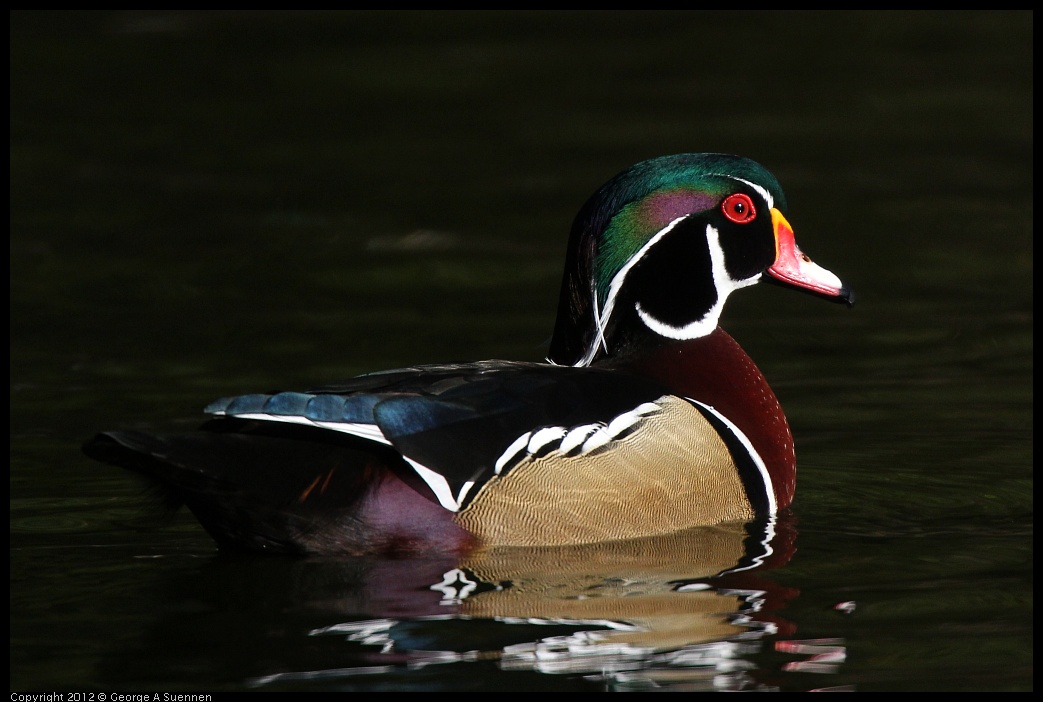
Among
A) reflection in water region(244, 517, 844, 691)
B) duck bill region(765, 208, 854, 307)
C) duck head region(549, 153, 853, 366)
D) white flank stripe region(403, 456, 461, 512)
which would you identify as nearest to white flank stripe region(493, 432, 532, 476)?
white flank stripe region(403, 456, 461, 512)

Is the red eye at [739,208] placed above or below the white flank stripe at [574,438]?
above

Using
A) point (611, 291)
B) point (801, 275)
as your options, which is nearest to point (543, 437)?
point (611, 291)

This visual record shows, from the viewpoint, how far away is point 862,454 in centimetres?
759

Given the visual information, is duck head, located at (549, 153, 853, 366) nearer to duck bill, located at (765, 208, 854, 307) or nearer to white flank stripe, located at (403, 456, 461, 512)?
duck bill, located at (765, 208, 854, 307)

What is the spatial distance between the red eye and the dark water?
1142mm

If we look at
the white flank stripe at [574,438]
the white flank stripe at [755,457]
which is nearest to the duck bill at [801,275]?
the white flank stripe at [755,457]

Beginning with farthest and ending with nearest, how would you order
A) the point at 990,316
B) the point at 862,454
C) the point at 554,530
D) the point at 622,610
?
the point at 990,316 → the point at 862,454 → the point at 554,530 → the point at 622,610

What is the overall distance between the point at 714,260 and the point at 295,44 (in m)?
10.3

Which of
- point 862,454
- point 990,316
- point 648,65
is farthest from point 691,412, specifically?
point 648,65

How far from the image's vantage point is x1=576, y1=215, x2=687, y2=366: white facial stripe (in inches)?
269

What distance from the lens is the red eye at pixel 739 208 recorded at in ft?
22.9

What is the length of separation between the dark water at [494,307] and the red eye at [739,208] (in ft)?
3.75

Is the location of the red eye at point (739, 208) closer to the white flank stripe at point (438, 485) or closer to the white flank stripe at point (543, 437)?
the white flank stripe at point (543, 437)

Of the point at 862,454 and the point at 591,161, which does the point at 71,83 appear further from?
the point at 862,454
